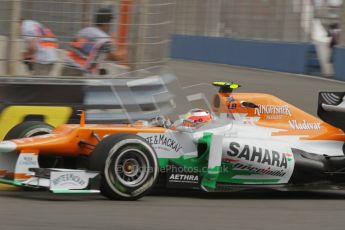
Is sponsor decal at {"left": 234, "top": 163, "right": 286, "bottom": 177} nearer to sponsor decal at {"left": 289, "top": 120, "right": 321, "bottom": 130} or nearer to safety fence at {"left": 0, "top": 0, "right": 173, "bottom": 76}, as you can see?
sponsor decal at {"left": 289, "top": 120, "right": 321, "bottom": 130}

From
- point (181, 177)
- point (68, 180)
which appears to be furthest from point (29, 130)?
point (181, 177)

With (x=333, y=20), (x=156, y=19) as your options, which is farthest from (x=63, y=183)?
(x=333, y=20)

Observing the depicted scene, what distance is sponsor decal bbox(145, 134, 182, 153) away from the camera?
677cm

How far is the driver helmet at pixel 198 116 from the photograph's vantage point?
712 centimetres

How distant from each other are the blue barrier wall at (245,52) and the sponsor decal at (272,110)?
12679 millimetres

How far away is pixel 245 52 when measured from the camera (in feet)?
74.7

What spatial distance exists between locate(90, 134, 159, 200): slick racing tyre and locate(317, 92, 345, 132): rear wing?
6.61 ft

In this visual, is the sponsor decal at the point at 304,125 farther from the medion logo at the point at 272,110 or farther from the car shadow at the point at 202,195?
the car shadow at the point at 202,195

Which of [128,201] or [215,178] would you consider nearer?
[128,201]

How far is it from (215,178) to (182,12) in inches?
720

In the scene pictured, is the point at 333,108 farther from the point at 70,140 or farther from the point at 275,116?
the point at 70,140

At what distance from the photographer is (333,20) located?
65.6 feet

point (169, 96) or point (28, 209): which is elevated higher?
point (169, 96)

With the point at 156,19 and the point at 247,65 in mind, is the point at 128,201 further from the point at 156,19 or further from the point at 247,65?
the point at 247,65
